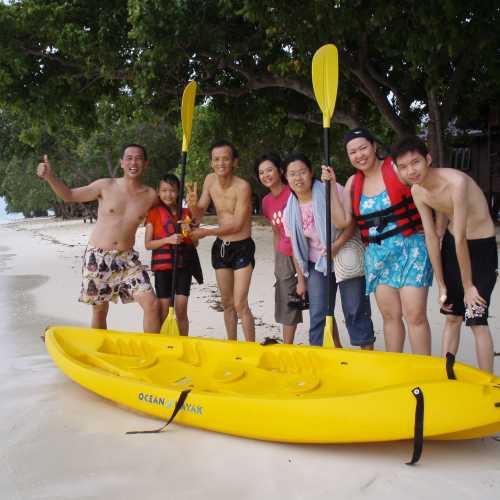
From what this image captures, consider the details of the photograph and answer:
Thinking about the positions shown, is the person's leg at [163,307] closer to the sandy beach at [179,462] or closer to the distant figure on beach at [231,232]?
the distant figure on beach at [231,232]

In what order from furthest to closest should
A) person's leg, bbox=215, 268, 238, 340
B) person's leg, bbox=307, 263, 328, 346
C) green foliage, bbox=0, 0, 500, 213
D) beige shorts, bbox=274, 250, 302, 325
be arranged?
green foliage, bbox=0, 0, 500, 213, person's leg, bbox=215, 268, 238, 340, beige shorts, bbox=274, 250, 302, 325, person's leg, bbox=307, 263, 328, 346

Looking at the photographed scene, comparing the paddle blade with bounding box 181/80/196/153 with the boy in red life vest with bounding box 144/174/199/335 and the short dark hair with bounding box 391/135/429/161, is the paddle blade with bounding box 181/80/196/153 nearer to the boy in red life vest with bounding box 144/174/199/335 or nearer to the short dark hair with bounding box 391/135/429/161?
the boy in red life vest with bounding box 144/174/199/335

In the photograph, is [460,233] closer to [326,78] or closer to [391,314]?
[391,314]

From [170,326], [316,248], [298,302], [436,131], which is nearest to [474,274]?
[316,248]

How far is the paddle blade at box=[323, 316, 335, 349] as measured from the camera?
3.48 meters

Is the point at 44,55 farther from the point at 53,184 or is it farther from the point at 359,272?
the point at 359,272

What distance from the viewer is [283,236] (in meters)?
4.06

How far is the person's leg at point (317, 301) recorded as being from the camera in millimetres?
3732

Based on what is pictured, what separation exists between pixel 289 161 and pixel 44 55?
318 inches

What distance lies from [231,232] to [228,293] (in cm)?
51

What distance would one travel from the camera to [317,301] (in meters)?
3.77

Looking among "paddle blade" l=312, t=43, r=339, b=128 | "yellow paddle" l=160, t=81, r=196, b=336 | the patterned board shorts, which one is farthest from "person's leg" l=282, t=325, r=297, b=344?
"paddle blade" l=312, t=43, r=339, b=128

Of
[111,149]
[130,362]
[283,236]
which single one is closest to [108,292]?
[130,362]

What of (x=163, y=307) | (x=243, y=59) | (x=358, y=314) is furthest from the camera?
(x=243, y=59)
